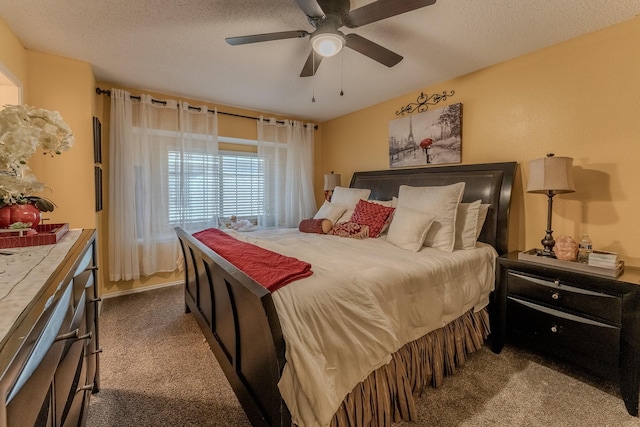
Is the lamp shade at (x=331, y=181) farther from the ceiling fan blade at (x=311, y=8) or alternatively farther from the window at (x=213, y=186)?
the ceiling fan blade at (x=311, y=8)

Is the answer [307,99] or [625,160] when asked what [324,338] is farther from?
[307,99]

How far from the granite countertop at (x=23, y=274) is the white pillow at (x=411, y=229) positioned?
6.93 ft

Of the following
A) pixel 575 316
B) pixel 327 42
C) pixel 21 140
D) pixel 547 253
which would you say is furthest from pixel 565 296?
pixel 21 140

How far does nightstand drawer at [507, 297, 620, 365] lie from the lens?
172 cm

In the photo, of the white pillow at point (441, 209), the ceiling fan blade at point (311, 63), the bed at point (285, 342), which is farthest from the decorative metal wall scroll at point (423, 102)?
the ceiling fan blade at point (311, 63)

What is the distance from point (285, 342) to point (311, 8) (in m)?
1.74

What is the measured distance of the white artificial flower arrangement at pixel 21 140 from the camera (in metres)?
1.09

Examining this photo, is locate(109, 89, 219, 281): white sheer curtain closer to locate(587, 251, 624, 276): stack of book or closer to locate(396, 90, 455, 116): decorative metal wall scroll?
locate(396, 90, 455, 116): decorative metal wall scroll

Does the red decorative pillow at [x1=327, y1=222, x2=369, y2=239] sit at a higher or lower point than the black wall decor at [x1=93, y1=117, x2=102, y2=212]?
lower

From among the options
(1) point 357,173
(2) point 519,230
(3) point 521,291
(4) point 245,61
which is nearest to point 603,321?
(3) point 521,291

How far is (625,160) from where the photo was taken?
2037 mm

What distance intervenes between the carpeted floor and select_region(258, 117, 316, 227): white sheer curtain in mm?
2343

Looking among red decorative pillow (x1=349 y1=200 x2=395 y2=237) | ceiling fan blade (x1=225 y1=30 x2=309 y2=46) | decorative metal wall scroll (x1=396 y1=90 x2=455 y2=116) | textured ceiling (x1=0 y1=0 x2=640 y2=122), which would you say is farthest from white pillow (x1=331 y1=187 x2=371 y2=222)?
ceiling fan blade (x1=225 y1=30 x2=309 y2=46)

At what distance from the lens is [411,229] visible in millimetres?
2342
